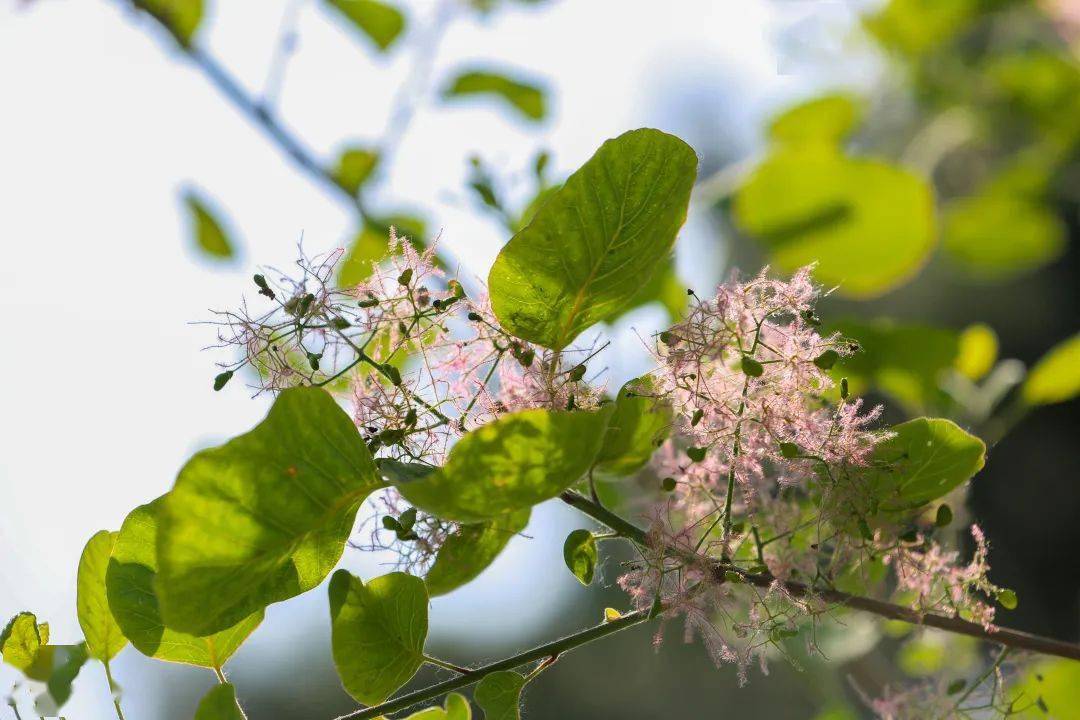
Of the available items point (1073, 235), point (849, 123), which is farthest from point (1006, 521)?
point (849, 123)

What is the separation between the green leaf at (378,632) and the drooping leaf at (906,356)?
660 mm

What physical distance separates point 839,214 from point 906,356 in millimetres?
229

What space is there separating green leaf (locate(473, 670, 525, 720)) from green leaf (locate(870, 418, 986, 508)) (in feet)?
0.73

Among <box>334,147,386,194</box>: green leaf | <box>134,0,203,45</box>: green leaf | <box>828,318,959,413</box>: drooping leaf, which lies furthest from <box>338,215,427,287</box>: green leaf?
<box>828,318,959,413</box>: drooping leaf

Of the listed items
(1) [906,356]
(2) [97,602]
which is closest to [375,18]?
(1) [906,356]

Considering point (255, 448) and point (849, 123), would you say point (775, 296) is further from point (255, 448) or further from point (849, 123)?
point (849, 123)

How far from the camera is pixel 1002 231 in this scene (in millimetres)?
1661

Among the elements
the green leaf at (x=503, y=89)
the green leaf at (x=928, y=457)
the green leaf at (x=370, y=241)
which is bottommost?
the green leaf at (x=928, y=457)

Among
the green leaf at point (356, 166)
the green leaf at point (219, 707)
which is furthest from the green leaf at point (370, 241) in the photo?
the green leaf at point (219, 707)

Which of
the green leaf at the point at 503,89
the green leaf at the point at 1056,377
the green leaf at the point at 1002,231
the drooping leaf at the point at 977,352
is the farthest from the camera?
the green leaf at the point at 1002,231

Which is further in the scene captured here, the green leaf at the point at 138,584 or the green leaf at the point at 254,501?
the green leaf at the point at 138,584

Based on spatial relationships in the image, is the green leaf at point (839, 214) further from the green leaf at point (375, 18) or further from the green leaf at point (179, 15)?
the green leaf at point (179, 15)

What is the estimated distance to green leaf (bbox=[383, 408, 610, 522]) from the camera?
0.41 m

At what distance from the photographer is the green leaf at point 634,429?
1.69 ft
